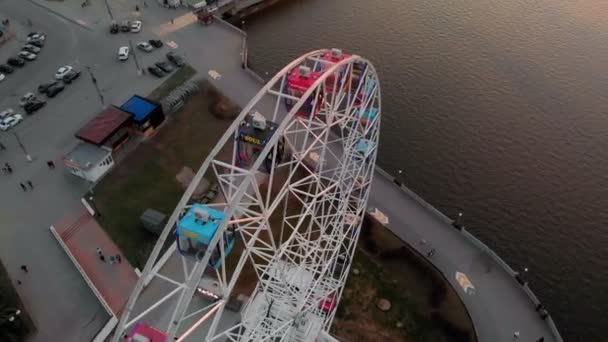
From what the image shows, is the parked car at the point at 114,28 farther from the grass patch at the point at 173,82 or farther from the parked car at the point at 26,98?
the parked car at the point at 26,98

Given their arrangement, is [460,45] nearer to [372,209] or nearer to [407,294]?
[372,209]

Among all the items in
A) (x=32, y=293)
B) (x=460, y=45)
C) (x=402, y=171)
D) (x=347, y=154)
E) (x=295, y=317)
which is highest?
(x=460, y=45)

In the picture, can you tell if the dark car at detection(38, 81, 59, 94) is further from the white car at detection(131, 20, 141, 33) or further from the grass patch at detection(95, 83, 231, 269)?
the grass patch at detection(95, 83, 231, 269)

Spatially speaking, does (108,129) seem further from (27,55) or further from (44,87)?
(27,55)

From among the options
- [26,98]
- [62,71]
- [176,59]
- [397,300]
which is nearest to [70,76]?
[62,71]

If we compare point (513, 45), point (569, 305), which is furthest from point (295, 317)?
point (513, 45)

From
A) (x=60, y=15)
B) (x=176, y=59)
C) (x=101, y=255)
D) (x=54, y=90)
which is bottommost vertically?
(x=101, y=255)
